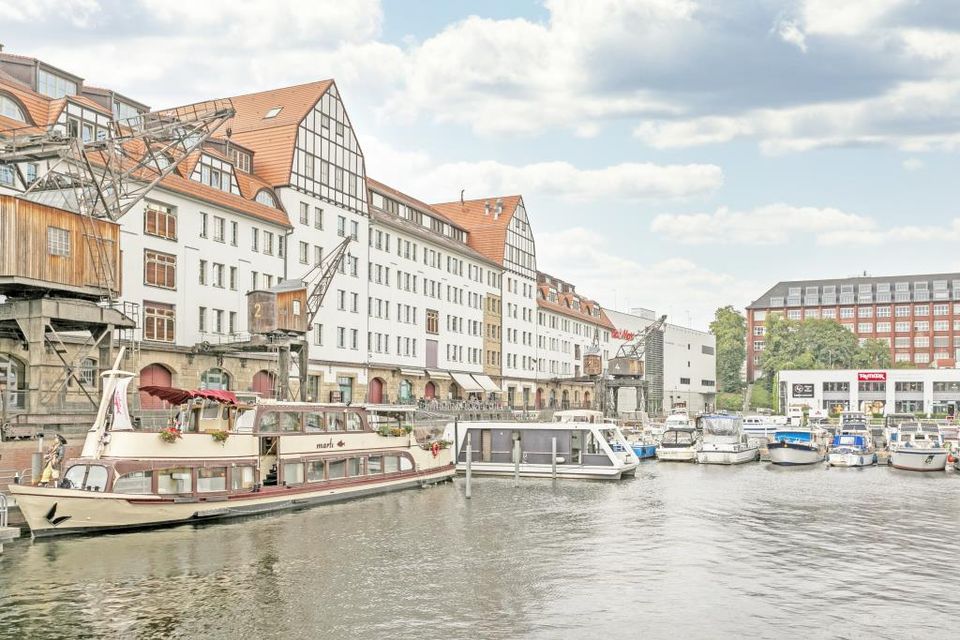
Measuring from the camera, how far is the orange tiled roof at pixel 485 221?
107m

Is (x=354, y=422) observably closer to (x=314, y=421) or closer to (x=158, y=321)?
(x=314, y=421)

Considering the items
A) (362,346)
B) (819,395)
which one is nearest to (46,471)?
(362,346)

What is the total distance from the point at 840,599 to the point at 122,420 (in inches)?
936

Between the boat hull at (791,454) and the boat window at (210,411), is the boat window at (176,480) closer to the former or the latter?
the boat window at (210,411)

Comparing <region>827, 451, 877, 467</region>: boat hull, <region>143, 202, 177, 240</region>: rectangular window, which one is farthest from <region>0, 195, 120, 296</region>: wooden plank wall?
<region>827, 451, 877, 467</region>: boat hull

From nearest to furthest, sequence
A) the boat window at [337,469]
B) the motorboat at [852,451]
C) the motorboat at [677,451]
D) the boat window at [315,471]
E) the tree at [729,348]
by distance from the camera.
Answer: the boat window at [315,471] < the boat window at [337,469] < the motorboat at [852,451] < the motorboat at [677,451] < the tree at [729,348]

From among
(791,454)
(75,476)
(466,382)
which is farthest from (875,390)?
(75,476)

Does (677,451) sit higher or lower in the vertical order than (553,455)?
lower

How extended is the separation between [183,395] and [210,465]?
13.1 ft

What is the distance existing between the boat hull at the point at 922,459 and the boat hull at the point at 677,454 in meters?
14.5

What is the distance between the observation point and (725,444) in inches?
2805

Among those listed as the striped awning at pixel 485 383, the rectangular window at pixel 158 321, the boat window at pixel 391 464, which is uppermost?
the rectangular window at pixel 158 321

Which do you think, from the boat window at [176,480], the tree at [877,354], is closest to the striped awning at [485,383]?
the boat window at [176,480]

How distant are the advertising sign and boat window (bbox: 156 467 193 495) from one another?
131151 mm
